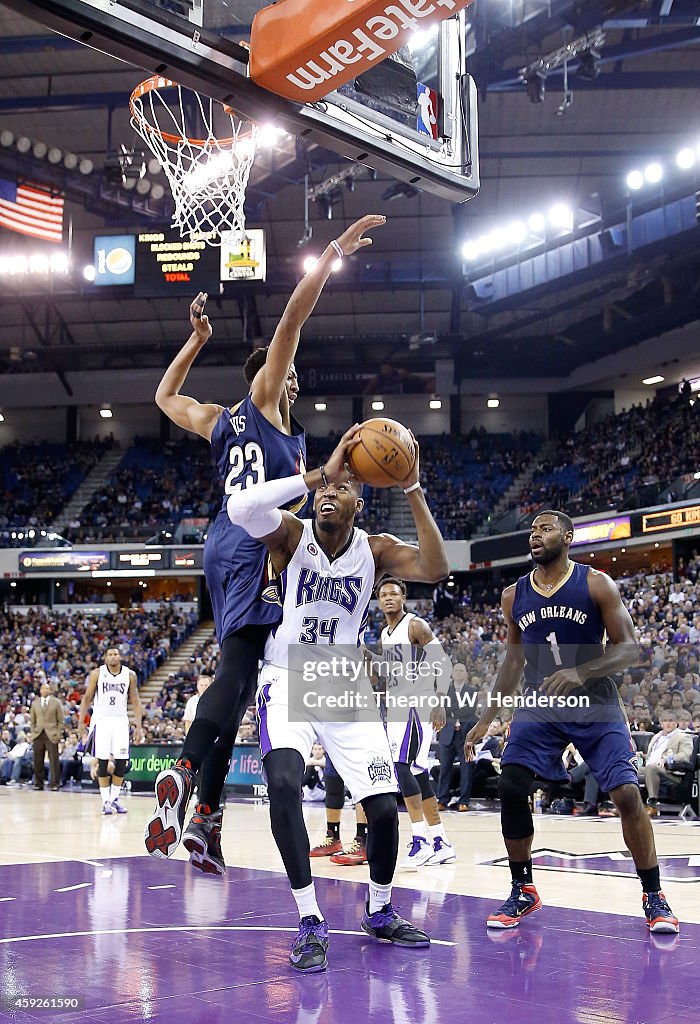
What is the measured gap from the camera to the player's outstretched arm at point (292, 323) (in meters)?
4.71

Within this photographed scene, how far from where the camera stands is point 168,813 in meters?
4.24

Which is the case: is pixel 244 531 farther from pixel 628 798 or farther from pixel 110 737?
pixel 110 737

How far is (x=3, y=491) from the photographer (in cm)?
3684

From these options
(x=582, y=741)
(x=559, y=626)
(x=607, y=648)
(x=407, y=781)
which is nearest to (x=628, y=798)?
(x=582, y=741)

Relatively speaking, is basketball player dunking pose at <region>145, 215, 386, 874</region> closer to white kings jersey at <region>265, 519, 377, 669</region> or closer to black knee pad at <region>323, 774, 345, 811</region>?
white kings jersey at <region>265, 519, 377, 669</region>

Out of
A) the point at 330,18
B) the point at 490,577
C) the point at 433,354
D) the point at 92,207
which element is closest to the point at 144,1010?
the point at 330,18

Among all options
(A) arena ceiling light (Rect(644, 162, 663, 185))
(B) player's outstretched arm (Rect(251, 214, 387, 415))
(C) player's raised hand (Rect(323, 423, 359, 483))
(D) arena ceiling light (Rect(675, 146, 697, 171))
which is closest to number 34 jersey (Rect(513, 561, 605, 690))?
(C) player's raised hand (Rect(323, 423, 359, 483))

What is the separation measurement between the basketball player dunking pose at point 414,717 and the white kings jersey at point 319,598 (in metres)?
3.24

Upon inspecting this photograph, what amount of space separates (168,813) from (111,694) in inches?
342

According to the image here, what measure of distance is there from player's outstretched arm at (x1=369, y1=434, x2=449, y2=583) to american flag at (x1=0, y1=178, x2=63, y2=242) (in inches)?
811

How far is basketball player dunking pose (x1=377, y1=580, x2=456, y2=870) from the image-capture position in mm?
7707

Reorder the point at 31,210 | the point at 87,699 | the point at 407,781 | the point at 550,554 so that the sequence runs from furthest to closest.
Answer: the point at 31,210 → the point at 87,699 → the point at 407,781 → the point at 550,554

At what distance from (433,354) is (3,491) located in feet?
55.3

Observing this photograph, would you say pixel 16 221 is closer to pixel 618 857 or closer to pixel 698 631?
pixel 698 631
